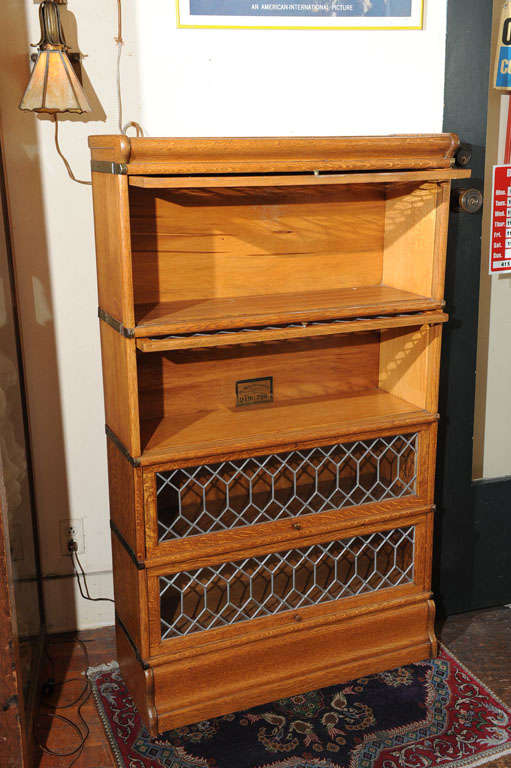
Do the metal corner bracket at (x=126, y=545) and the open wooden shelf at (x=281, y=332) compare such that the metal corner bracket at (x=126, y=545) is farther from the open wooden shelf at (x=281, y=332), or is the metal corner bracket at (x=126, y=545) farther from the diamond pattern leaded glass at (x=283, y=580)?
the open wooden shelf at (x=281, y=332)

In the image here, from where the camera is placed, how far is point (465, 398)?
2.68 metres

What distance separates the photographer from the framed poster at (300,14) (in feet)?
7.46

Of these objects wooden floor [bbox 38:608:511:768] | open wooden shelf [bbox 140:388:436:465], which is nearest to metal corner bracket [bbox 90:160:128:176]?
open wooden shelf [bbox 140:388:436:465]

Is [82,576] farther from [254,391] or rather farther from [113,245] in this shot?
[113,245]

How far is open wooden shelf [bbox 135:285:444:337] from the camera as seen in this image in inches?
80.6

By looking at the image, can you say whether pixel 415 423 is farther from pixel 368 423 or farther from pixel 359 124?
pixel 359 124

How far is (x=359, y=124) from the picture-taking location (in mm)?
2486

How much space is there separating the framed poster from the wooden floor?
2.01 metres

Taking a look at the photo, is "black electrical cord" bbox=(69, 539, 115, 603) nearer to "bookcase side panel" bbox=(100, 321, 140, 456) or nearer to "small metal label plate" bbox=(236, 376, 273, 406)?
"bookcase side panel" bbox=(100, 321, 140, 456)

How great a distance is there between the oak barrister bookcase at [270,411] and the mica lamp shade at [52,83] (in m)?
0.15

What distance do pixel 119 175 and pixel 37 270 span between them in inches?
23.8

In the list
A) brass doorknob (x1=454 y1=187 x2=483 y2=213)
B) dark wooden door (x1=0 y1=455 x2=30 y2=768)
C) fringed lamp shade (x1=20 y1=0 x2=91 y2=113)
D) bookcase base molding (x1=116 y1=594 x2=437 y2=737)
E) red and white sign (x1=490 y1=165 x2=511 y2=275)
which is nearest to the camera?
dark wooden door (x1=0 y1=455 x2=30 y2=768)

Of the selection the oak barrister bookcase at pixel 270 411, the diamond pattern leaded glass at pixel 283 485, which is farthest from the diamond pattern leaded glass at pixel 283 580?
the diamond pattern leaded glass at pixel 283 485

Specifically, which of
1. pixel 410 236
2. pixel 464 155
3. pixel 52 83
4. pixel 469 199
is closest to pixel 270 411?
pixel 410 236
